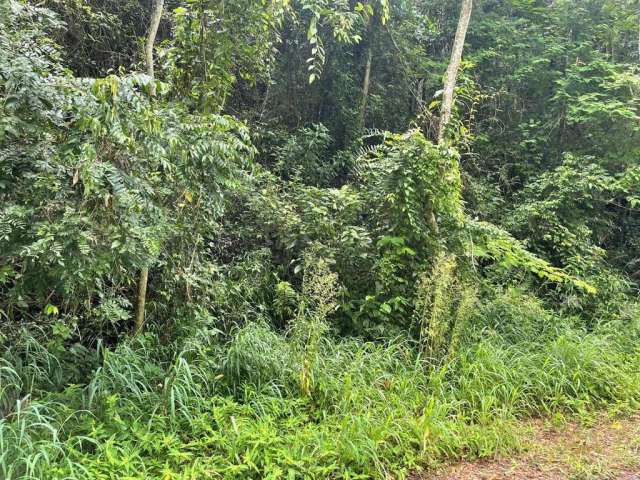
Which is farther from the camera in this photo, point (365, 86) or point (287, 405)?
point (365, 86)

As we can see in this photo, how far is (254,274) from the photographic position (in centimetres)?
531

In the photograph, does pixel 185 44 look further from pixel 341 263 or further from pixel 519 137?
pixel 519 137

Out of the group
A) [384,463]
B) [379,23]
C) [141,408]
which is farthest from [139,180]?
[379,23]

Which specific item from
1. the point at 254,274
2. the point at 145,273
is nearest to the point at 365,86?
the point at 254,274

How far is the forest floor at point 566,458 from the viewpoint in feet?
10.7

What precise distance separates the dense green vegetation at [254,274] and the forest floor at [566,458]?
0.50 ft

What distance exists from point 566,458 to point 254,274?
3.44m

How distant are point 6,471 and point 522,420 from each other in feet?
12.6

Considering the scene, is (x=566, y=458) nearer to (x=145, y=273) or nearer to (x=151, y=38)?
(x=145, y=273)

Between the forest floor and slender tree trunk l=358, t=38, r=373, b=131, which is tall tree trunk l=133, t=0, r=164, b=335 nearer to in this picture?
the forest floor

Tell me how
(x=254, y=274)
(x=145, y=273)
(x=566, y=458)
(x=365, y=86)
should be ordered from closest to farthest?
1. (x=566, y=458)
2. (x=145, y=273)
3. (x=254, y=274)
4. (x=365, y=86)

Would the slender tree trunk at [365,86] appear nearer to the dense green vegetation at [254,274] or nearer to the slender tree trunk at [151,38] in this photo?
the dense green vegetation at [254,274]

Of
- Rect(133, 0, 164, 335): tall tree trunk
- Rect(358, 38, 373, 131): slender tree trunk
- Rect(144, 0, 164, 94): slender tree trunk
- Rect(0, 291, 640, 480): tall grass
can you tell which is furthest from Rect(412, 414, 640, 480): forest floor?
Rect(358, 38, 373, 131): slender tree trunk

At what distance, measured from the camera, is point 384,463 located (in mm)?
3139
